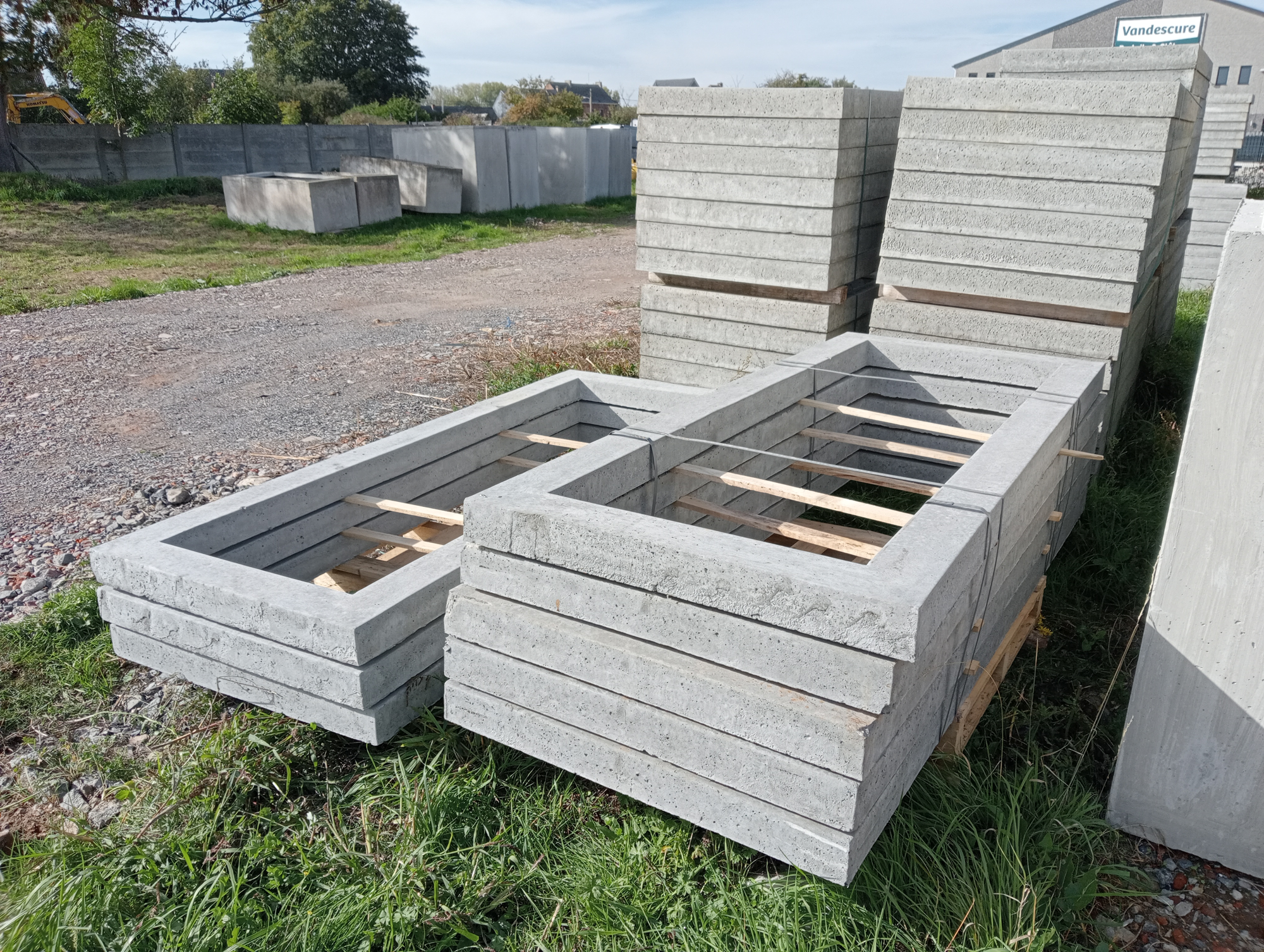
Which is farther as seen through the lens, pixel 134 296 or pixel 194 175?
pixel 194 175

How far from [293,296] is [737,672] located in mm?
10527

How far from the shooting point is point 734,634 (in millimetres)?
2482

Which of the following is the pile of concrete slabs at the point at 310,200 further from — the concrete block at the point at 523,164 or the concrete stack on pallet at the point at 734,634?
the concrete stack on pallet at the point at 734,634

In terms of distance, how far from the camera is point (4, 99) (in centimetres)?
1888

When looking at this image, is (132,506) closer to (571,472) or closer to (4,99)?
(571,472)

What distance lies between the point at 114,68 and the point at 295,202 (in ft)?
25.2

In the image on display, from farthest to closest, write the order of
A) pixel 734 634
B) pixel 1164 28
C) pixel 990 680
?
pixel 1164 28 < pixel 990 680 < pixel 734 634

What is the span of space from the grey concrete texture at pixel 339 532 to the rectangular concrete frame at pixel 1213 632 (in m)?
2.33

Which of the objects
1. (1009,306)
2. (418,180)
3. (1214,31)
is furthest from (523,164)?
(1214,31)

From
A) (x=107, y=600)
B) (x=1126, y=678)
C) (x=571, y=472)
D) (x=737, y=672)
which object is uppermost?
(x=571, y=472)

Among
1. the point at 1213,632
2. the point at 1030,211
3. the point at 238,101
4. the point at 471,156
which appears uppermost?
the point at 238,101

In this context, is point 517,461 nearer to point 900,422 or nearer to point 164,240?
point 900,422

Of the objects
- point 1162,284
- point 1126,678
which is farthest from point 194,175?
point 1126,678

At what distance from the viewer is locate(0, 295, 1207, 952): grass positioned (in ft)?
8.52
